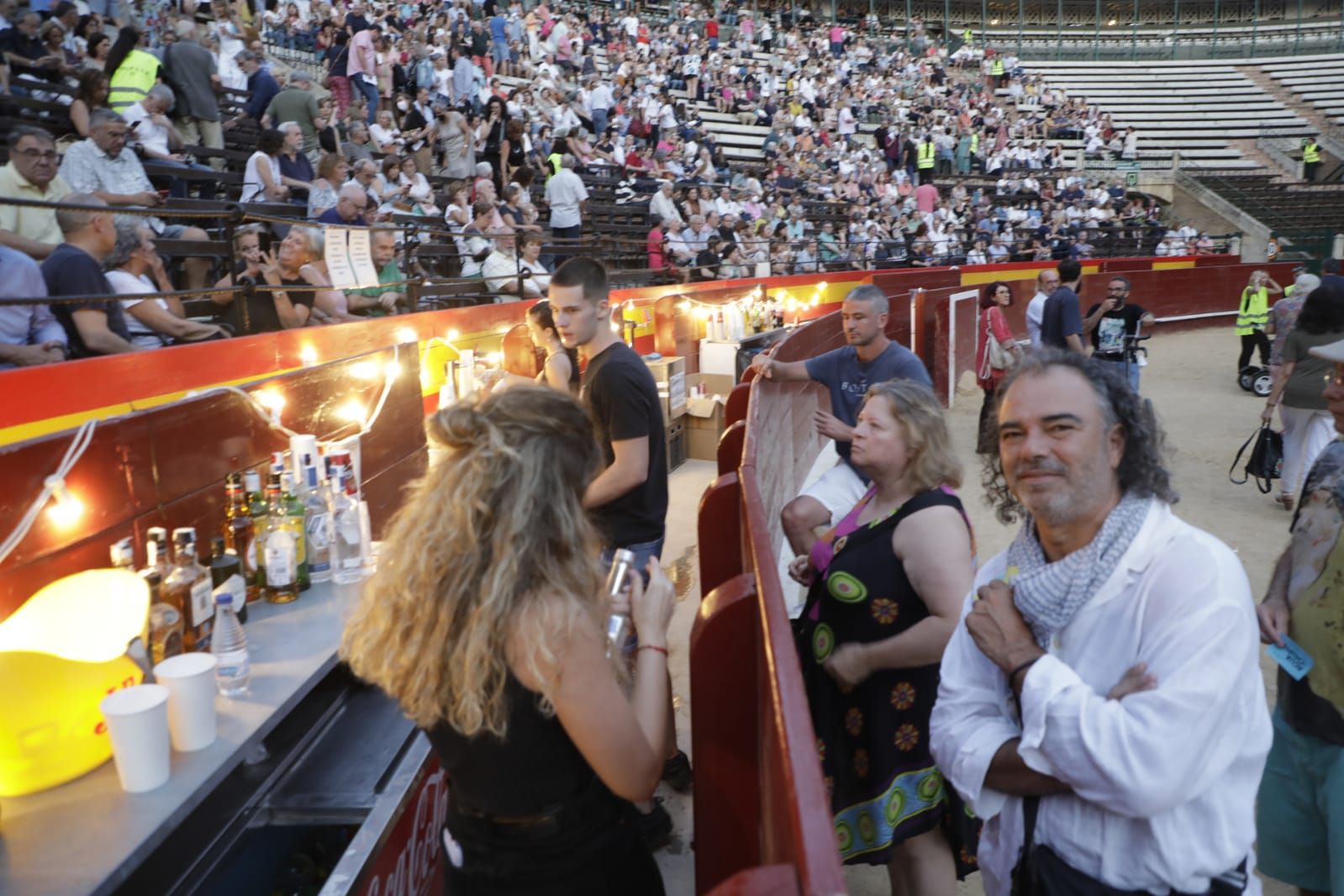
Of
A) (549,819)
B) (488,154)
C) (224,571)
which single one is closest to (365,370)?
(224,571)

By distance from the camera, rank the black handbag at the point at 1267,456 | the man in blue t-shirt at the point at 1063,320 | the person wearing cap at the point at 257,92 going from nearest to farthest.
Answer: the black handbag at the point at 1267,456, the man in blue t-shirt at the point at 1063,320, the person wearing cap at the point at 257,92

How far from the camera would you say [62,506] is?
2062 mm

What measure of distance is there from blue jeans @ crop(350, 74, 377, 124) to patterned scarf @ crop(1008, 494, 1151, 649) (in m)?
11.9

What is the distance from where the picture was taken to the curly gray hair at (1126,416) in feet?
5.33

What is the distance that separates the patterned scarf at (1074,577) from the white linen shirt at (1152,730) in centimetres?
2

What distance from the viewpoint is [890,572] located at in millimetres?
2285

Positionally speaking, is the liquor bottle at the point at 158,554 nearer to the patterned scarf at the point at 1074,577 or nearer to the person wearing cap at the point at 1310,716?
the patterned scarf at the point at 1074,577

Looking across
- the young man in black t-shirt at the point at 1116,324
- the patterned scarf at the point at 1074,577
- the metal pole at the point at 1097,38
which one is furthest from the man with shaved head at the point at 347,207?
the metal pole at the point at 1097,38

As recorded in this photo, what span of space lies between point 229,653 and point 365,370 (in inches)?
83.7

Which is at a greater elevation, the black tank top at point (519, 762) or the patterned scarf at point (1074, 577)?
the patterned scarf at point (1074, 577)

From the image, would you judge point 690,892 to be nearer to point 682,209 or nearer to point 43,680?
point 43,680

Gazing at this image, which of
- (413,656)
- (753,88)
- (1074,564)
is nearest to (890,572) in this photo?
(1074,564)

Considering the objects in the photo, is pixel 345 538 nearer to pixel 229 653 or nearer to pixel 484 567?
pixel 229 653

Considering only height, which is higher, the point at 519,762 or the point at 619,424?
the point at 619,424
